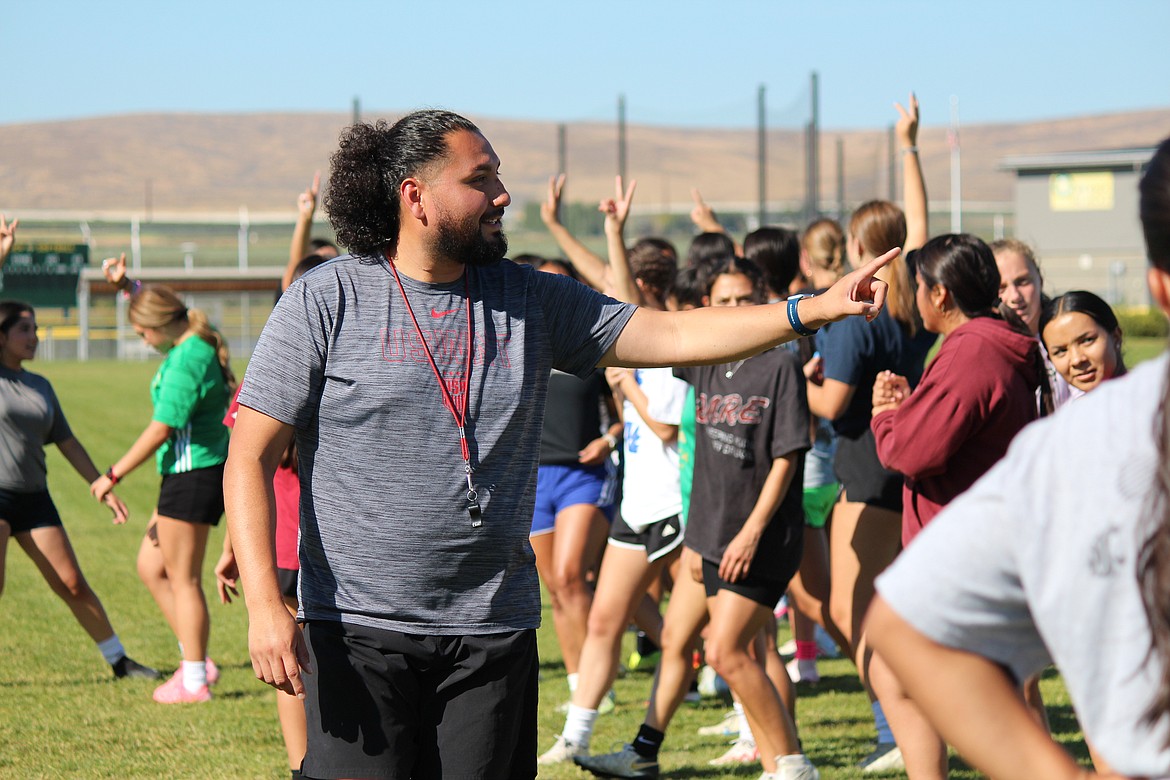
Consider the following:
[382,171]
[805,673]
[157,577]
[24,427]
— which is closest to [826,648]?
[805,673]

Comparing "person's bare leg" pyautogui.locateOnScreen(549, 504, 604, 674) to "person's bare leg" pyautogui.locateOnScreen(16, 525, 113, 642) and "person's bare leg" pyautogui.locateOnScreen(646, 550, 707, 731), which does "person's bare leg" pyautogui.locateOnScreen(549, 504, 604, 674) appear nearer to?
"person's bare leg" pyautogui.locateOnScreen(646, 550, 707, 731)

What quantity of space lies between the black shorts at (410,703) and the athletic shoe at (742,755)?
8.92 feet

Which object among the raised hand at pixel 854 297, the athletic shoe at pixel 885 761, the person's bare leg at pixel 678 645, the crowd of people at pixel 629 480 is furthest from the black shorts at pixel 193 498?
the raised hand at pixel 854 297

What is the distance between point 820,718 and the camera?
21.1 ft

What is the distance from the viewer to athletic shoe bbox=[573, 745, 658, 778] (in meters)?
5.25

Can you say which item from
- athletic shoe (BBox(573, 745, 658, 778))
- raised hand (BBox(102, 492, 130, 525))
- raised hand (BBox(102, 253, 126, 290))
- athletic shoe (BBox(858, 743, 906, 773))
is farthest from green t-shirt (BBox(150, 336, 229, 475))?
athletic shoe (BBox(858, 743, 906, 773))

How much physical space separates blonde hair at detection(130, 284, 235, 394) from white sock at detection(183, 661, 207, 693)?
1.40 meters

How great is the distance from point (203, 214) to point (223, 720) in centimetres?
13977

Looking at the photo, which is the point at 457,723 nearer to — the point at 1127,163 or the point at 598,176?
the point at 598,176

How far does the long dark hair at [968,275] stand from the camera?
163 inches

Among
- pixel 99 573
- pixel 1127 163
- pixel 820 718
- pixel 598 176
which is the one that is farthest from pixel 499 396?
pixel 1127 163

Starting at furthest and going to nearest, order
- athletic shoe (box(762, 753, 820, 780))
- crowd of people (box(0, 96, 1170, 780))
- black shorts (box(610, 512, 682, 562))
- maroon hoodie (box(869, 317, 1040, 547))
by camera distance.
→ 1. black shorts (box(610, 512, 682, 562))
2. athletic shoe (box(762, 753, 820, 780))
3. maroon hoodie (box(869, 317, 1040, 547))
4. crowd of people (box(0, 96, 1170, 780))

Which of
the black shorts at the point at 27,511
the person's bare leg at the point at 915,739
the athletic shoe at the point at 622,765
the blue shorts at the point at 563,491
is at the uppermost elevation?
the blue shorts at the point at 563,491

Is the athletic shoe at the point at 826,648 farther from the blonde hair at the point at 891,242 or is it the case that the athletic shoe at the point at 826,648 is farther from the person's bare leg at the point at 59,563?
the person's bare leg at the point at 59,563
